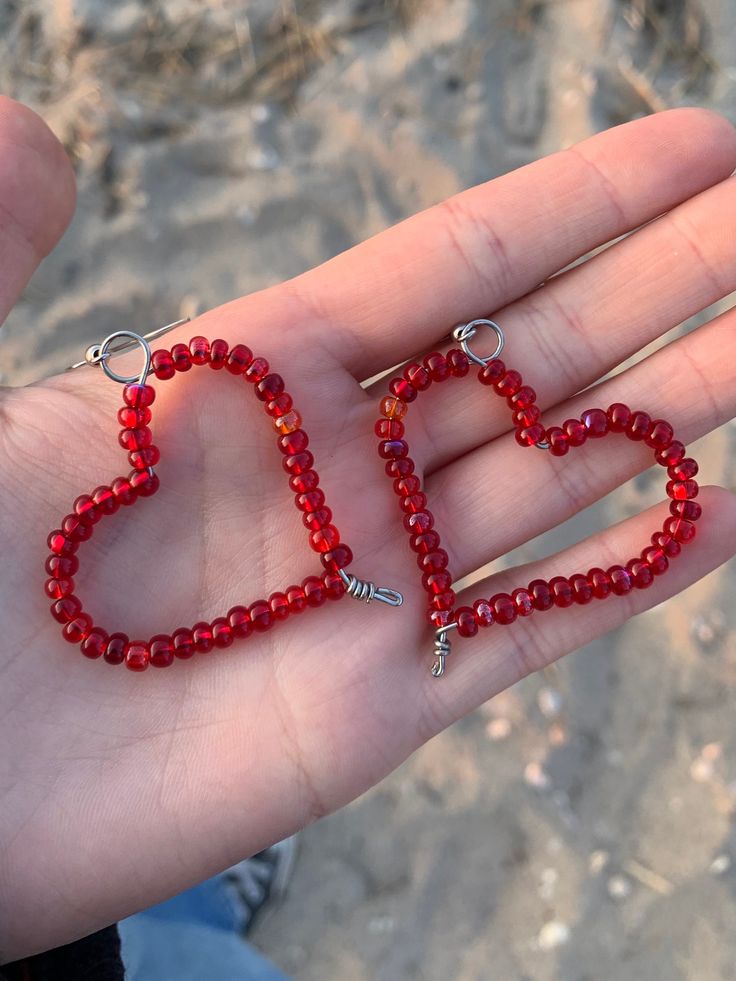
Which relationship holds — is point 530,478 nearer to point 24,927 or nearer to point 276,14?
point 24,927

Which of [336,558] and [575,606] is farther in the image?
[575,606]

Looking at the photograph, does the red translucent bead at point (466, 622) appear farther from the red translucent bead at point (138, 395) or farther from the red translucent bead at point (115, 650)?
the red translucent bead at point (138, 395)

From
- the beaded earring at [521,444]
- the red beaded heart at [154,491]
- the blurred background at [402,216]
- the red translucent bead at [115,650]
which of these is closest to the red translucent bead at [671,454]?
the beaded earring at [521,444]

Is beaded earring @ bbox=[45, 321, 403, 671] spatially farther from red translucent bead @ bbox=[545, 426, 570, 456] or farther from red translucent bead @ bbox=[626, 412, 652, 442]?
red translucent bead @ bbox=[626, 412, 652, 442]

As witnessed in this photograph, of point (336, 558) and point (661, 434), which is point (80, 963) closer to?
point (336, 558)

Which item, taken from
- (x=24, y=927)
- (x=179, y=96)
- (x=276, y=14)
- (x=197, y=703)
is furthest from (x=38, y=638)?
(x=276, y=14)

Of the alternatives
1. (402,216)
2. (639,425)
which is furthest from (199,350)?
(402,216)
